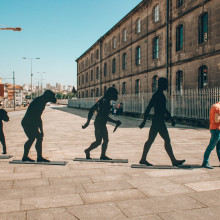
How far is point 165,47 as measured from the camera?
2228 centimetres

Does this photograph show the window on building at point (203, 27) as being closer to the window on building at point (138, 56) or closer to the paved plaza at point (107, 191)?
the window on building at point (138, 56)

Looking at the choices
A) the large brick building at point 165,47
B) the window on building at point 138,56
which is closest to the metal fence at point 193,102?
the large brick building at point 165,47

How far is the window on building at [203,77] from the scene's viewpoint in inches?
708

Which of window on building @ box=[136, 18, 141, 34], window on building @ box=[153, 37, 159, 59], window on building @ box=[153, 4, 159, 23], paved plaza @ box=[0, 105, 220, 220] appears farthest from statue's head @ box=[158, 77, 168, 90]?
window on building @ box=[136, 18, 141, 34]

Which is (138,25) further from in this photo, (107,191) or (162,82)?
(107,191)

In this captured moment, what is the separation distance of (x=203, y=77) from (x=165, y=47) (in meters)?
5.26

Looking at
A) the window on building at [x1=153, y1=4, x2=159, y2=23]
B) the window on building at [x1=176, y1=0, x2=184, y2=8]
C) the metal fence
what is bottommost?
the metal fence

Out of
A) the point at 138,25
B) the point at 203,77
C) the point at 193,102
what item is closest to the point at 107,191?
the point at 193,102

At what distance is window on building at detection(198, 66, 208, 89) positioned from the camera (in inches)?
708

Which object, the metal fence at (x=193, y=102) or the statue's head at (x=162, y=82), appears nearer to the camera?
the statue's head at (x=162, y=82)

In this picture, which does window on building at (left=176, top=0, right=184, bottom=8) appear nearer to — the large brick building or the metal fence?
the large brick building

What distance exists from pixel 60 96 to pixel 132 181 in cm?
→ 19159

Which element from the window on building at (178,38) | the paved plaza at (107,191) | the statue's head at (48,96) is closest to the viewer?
the paved plaza at (107,191)

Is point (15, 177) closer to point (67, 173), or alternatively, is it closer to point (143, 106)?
point (67, 173)
